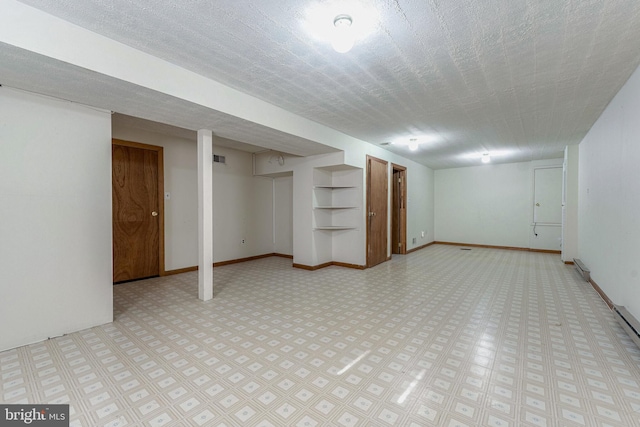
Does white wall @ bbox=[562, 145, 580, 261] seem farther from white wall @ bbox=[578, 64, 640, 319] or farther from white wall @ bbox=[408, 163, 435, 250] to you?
white wall @ bbox=[408, 163, 435, 250]

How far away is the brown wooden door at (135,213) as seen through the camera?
4.39 metres

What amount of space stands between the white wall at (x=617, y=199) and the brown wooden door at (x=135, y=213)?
6.07 m

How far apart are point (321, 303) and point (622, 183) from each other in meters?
3.48

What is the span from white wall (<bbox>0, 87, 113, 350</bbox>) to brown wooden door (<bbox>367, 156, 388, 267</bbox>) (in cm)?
410

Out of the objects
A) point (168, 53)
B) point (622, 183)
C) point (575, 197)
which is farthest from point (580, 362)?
point (575, 197)

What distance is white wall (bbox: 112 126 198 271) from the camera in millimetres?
4930

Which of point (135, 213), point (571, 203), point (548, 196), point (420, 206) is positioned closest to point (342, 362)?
point (135, 213)

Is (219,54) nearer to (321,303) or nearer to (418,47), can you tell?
(418,47)

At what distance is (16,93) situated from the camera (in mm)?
2404

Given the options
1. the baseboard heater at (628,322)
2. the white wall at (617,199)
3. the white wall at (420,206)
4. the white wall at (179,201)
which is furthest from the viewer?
the white wall at (420,206)

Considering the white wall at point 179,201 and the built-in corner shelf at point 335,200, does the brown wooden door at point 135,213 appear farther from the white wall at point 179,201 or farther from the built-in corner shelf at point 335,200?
the built-in corner shelf at point 335,200

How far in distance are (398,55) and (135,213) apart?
14.6ft

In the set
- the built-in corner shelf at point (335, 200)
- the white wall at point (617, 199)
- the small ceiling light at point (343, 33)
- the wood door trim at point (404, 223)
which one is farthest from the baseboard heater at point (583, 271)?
the small ceiling light at point (343, 33)

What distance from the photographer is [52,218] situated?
8.48 ft
